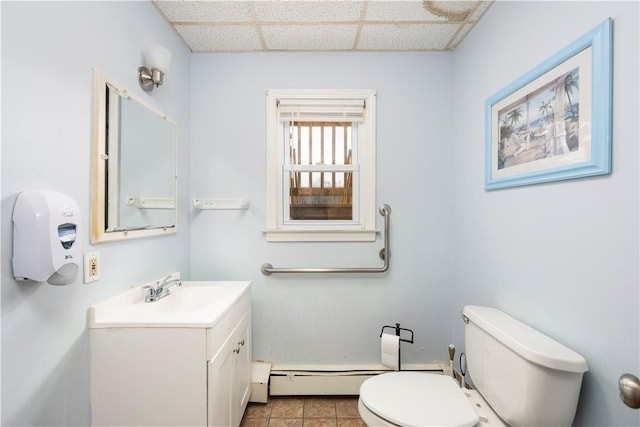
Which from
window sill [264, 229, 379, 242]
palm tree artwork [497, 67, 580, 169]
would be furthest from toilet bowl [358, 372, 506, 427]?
palm tree artwork [497, 67, 580, 169]

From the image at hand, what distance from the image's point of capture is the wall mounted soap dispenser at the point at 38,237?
82 cm

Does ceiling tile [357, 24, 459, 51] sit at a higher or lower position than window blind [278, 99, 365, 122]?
higher

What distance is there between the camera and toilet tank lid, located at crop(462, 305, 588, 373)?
3.05ft

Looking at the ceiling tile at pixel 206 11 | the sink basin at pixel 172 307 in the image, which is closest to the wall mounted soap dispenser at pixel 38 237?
the sink basin at pixel 172 307

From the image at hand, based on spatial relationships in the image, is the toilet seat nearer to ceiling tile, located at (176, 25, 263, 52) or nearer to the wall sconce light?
the wall sconce light

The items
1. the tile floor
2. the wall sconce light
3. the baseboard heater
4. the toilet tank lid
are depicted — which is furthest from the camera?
the baseboard heater

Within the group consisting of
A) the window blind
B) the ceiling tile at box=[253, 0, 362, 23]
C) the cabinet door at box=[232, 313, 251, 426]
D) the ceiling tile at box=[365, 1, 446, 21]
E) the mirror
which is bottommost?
the cabinet door at box=[232, 313, 251, 426]

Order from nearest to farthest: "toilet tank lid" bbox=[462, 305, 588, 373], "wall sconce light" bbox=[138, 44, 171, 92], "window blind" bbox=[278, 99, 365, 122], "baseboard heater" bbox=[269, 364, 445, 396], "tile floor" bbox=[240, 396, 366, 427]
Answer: "toilet tank lid" bbox=[462, 305, 588, 373], "wall sconce light" bbox=[138, 44, 171, 92], "tile floor" bbox=[240, 396, 366, 427], "baseboard heater" bbox=[269, 364, 445, 396], "window blind" bbox=[278, 99, 365, 122]

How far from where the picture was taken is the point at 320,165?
206 centimetres

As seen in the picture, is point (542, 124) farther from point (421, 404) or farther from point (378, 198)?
point (421, 404)

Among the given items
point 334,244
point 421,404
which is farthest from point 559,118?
point 334,244

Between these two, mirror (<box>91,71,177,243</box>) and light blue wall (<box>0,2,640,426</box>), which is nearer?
light blue wall (<box>0,2,640,426</box>)

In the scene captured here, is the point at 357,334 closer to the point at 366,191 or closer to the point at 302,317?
the point at 302,317

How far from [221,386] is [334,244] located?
1.06m
